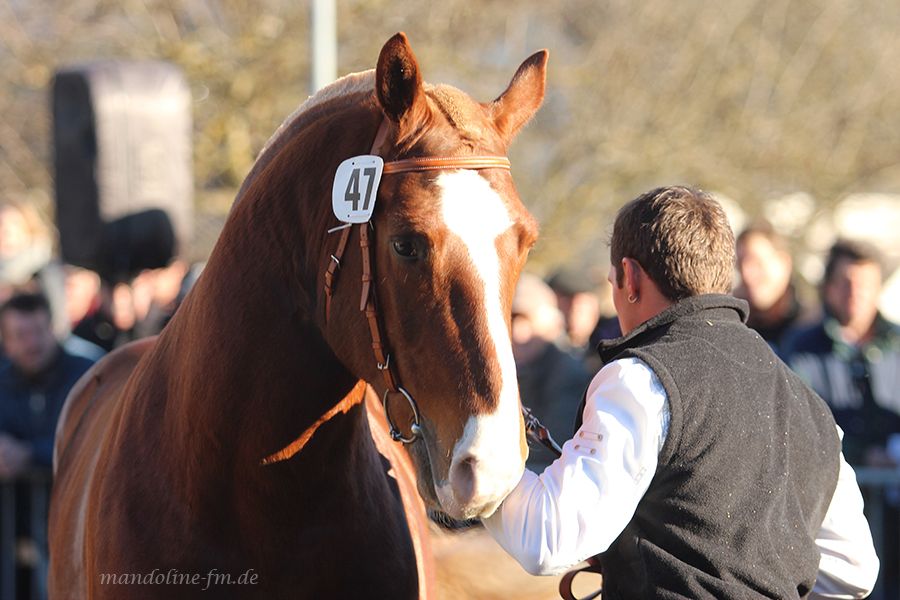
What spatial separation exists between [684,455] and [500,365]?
454 millimetres

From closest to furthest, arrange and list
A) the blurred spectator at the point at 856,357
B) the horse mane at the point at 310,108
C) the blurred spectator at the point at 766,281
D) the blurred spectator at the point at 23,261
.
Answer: the horse mane at the point at 310,108 → the blurred spectator at the point at 856,357 → the blurred spectator at the point at 766,281 → the blurred spectator at the point at 23,261

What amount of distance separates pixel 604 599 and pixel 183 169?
4.63 metres

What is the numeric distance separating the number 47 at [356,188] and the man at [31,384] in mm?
4012

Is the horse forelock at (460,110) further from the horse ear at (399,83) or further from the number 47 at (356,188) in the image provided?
the number 47 at (356,188)

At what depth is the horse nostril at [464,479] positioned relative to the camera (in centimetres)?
233

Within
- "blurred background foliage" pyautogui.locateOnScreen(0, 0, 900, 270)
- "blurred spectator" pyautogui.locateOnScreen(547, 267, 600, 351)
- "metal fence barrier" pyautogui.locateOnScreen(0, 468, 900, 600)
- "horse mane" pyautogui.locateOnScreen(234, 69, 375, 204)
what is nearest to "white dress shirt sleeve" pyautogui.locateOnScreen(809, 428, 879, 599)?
"horse mane" pyautogui.locateOnScreen(234, 69, 375, 204)

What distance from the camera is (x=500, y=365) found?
239 centimetres

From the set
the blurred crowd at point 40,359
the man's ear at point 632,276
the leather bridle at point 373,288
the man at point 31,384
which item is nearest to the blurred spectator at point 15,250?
the blurred crowd at point 40,359

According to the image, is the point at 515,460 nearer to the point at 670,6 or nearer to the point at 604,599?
the point at 604,599

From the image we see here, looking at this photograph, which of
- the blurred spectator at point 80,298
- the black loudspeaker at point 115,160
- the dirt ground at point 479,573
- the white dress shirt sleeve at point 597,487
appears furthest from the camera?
the blurred spectator at point 80,298

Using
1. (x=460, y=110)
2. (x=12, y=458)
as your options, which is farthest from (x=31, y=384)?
(x=460, y=110)

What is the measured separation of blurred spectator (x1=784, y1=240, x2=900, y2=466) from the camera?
5680 mm

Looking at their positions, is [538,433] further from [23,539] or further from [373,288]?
[23,539]

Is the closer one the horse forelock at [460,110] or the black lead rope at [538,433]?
the horse forelock at [460,110]
